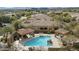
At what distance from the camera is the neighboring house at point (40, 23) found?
226 centimetres

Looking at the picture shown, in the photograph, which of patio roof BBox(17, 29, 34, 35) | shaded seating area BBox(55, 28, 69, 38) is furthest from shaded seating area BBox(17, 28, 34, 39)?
shaded seating area BBox(55, 28, 69, 38)

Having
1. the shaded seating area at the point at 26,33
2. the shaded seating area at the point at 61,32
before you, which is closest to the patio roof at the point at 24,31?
the shaded seating area at the point at 26,33

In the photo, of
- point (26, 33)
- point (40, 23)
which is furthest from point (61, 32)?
point (26, 33)

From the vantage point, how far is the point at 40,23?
88.8 inches

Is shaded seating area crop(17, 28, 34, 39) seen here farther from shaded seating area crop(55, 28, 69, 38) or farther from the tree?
shaded seating area crop(55, 28, 69, 38)

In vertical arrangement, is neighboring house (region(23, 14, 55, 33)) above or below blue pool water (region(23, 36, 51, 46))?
above

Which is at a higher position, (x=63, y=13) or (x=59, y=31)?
(x=63, y=13)

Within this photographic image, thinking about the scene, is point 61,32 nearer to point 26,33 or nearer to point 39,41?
point 39,41

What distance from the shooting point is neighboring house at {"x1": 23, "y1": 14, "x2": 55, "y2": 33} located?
7.40ft
